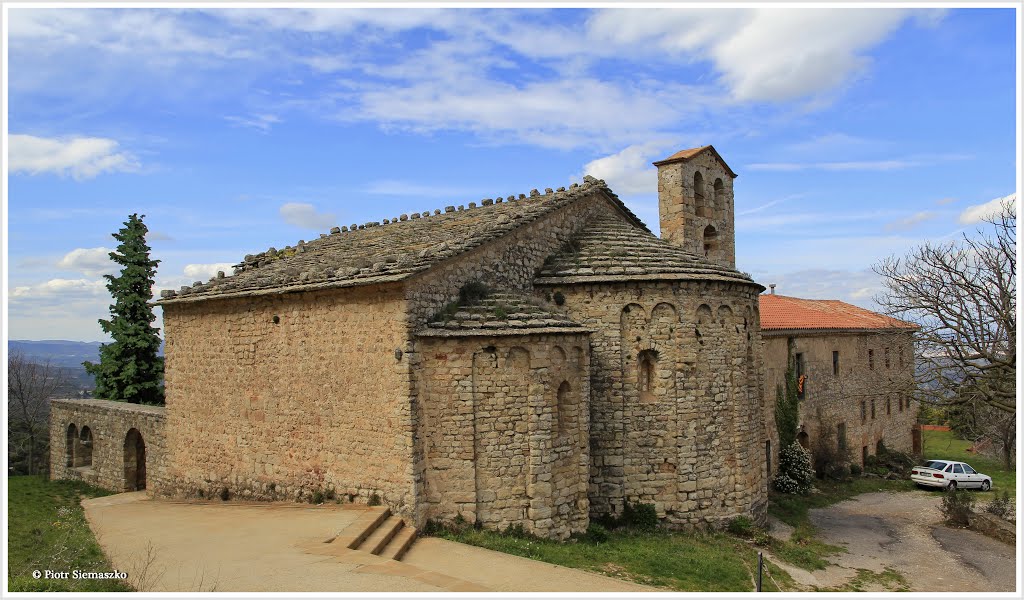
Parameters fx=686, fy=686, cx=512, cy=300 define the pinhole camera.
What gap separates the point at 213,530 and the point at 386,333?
4315 millimetres

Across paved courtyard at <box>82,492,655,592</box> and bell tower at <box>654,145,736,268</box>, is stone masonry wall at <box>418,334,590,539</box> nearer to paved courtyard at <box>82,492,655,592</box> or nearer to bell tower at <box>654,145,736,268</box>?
paved courtyard at <box>82,492,655,592</box>

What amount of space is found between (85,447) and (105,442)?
2.30m

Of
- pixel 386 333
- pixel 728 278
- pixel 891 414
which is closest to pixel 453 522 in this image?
pixel 386 333

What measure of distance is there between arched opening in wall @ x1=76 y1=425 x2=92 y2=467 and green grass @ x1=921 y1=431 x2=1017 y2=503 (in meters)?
27.6

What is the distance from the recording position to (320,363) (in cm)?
1336

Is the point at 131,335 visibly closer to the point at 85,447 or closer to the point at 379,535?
the point at 85,447

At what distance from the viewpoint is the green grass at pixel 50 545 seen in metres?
7.70

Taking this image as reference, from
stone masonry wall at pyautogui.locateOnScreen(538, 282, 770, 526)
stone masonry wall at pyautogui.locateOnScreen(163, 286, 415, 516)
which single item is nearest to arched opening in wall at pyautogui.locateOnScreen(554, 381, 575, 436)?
stone masonry wall at pyautogui.locateOnScreen(538, 282, 770, 526)

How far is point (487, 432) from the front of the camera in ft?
38.5

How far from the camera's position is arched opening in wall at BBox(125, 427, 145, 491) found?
18.6 metres

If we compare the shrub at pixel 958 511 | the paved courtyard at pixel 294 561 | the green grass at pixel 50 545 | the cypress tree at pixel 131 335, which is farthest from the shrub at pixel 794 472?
the cypress tree at pixel 131 335

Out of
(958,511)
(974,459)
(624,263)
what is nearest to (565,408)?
(624,263)

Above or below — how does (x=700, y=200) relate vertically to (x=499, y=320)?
above

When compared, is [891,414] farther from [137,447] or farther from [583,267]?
[137,447]
